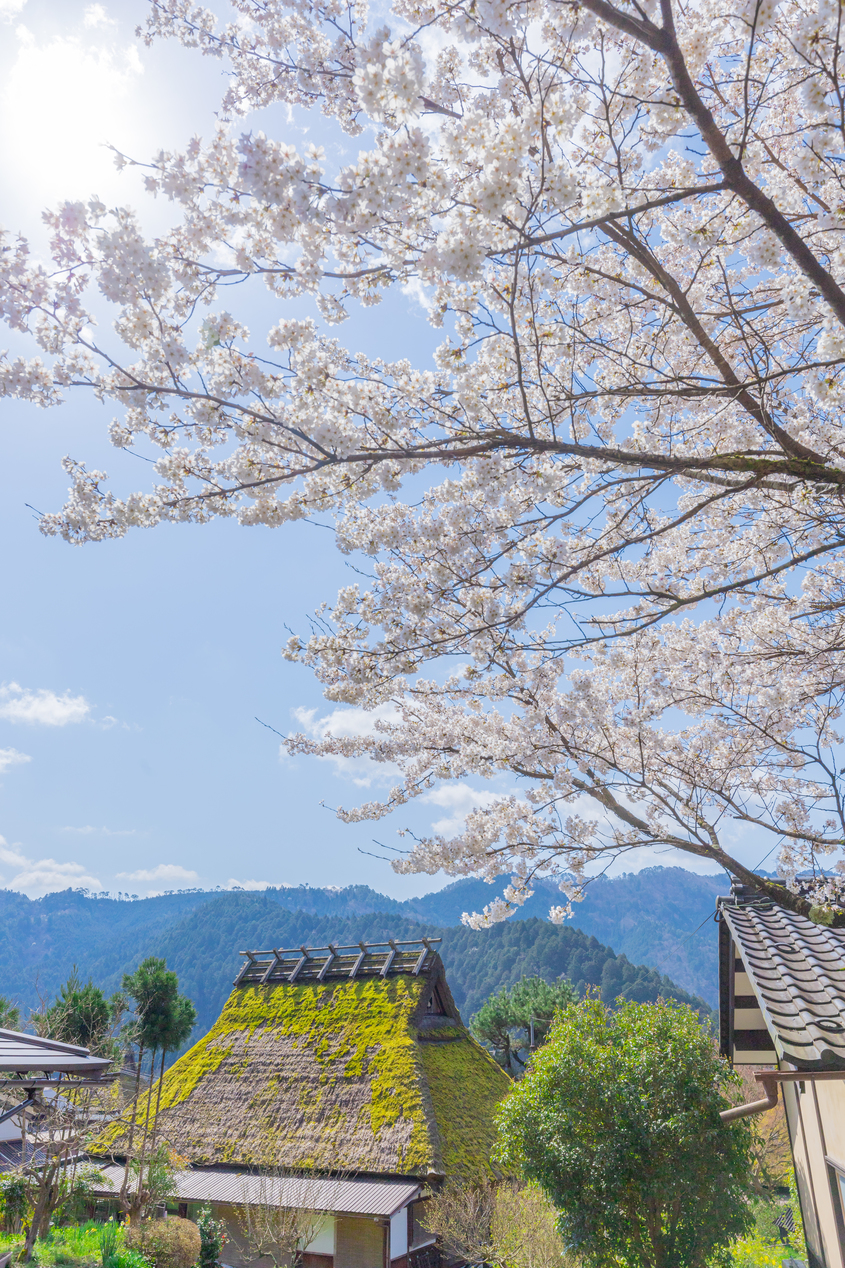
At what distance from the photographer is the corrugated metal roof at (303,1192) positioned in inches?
376

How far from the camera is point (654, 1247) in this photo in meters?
5.91

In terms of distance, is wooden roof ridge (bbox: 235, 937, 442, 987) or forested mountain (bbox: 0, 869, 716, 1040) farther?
forested mountain (bbox: 0, 869, 716, 1040)

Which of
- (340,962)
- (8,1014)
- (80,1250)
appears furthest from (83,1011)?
(80,1250)

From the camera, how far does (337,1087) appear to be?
12.0 m

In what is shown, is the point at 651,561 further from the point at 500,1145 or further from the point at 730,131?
the point at 500,1145

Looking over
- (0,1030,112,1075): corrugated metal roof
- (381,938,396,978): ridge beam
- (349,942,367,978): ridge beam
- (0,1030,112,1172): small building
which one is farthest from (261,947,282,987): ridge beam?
(0,1030,112,1075): corrugated metal roof

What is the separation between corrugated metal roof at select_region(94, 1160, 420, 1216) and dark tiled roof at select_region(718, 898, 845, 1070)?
7.16 m

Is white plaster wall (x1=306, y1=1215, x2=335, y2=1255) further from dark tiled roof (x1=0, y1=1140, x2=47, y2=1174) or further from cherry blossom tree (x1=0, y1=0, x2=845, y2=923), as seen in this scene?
cherry blossom tree (x1=0, y1=0, x2=845, y2=923)

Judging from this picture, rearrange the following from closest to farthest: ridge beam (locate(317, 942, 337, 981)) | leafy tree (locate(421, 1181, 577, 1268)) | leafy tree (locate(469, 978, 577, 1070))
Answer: leafy tree (locate(421, 1181, 577, 1268)) → ridge beam (locate(317, 942, 337, 981)) → leafy tree (locate(469, 978, 577, 1070))

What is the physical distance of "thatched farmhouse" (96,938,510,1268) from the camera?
10.1 meters

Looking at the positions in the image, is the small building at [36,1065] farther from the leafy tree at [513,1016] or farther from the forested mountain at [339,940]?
the forested mountain at [339,940]

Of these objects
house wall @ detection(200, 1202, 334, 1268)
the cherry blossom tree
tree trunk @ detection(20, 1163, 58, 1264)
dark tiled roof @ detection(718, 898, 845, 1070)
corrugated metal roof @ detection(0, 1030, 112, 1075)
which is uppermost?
the cherry blossom tree

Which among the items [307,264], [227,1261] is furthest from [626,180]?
[227,1261]

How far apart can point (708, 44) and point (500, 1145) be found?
8.17m
